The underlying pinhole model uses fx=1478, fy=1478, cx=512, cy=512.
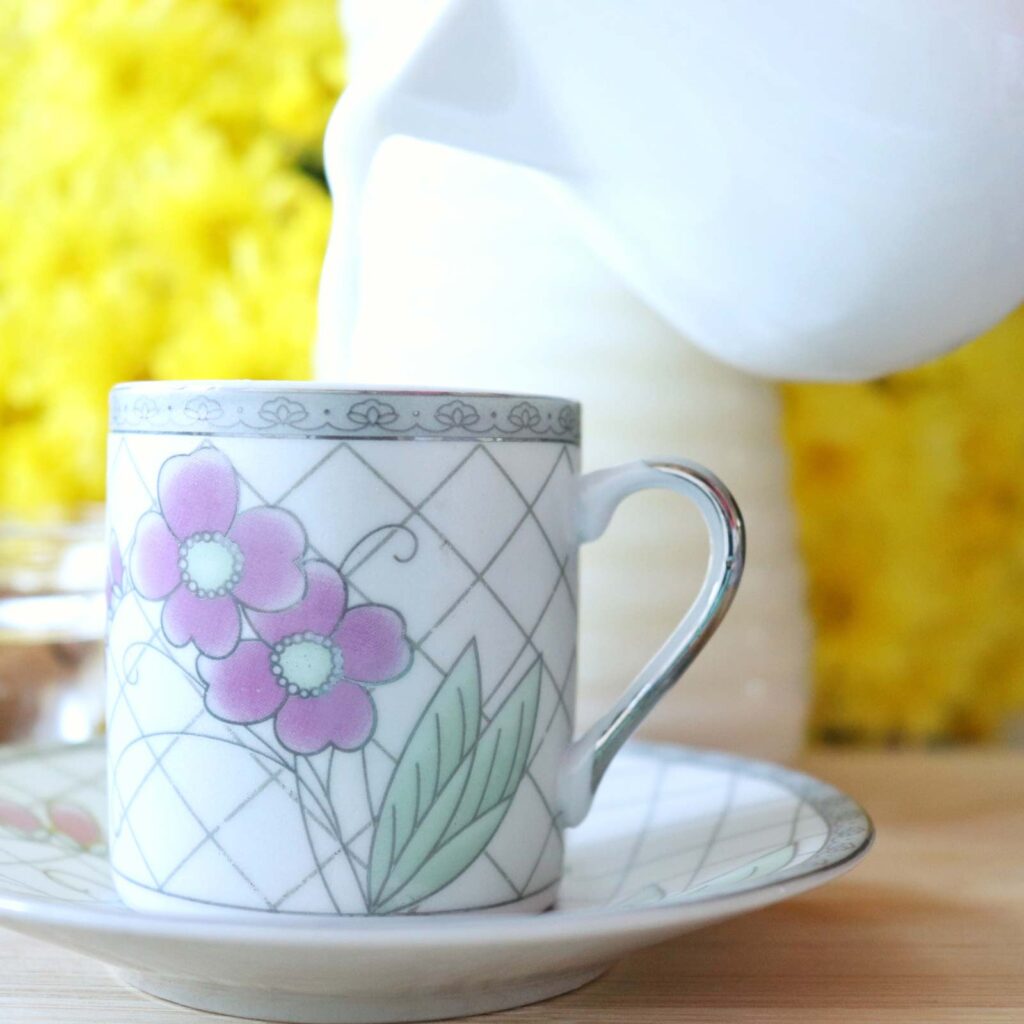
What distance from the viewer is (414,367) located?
552 mm

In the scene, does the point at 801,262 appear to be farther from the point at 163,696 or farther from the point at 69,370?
the point at 69,370

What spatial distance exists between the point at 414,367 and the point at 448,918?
0.86ft

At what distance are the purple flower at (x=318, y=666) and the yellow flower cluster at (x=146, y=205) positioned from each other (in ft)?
1.51

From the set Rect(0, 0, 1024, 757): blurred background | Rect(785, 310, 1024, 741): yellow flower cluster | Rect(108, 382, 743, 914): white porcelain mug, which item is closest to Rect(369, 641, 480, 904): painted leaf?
Rect(108, 382, 743, 914): white porcelain mug

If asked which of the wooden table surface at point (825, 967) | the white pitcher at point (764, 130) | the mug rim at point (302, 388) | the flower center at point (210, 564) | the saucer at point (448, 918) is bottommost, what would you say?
the wooden table surface at point (825, 967)

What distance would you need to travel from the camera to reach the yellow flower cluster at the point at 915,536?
716mm

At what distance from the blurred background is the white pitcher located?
4 cm

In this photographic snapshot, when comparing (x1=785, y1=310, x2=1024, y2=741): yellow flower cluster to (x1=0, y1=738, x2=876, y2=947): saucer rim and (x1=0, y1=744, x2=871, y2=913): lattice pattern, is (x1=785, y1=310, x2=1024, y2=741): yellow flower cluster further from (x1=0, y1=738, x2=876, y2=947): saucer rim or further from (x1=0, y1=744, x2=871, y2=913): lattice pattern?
(x1=0, y1=738, x2=876, y2=947): saucer rim

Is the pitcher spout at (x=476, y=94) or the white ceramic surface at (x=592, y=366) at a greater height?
the pitcher spout at (x=476, y=94)

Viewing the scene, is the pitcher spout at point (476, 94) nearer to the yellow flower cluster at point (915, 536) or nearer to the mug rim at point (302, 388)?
the mug rim at point (302, 388)

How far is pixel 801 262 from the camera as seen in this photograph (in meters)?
0.42

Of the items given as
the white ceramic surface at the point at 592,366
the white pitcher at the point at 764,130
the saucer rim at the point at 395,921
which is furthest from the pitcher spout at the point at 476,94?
the saucer rim at the point at 395,921

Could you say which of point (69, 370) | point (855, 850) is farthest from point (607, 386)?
point (69, 370)

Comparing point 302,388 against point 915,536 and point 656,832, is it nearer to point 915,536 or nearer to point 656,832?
point 656,832
